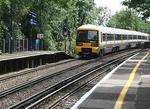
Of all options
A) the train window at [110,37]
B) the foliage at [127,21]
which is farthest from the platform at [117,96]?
the foliage at [127,21]

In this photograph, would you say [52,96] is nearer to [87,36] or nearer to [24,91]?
[24,91]

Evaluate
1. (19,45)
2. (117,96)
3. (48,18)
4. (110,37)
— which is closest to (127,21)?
(48,18)

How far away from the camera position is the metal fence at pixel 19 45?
4035cm

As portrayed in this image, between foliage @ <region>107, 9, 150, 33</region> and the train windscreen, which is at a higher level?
foliage @ <region>107, 9, 150, 33</region>

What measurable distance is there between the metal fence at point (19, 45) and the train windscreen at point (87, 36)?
533 cm

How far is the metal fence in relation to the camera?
40.3 meters

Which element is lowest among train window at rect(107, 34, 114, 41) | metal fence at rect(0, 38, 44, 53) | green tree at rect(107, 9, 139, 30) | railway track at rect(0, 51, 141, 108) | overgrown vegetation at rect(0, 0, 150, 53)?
railway track at rect(0, 51, 141, 108)

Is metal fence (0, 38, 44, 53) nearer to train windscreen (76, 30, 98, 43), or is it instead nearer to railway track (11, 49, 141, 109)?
train windscreen (76, 30, 98, 43)

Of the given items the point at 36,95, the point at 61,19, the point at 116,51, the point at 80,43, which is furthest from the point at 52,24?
the point at 36,95

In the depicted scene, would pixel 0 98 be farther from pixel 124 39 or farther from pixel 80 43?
pixel 124 39

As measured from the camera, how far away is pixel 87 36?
4119 centimetres

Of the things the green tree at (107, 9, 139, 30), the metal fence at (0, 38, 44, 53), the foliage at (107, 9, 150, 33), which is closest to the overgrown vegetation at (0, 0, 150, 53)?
the metal fence at (0, 38, 44, 53)

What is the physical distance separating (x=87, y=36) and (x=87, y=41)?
0.41 meters

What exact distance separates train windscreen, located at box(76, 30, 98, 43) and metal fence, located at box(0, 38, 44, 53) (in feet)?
17.5
